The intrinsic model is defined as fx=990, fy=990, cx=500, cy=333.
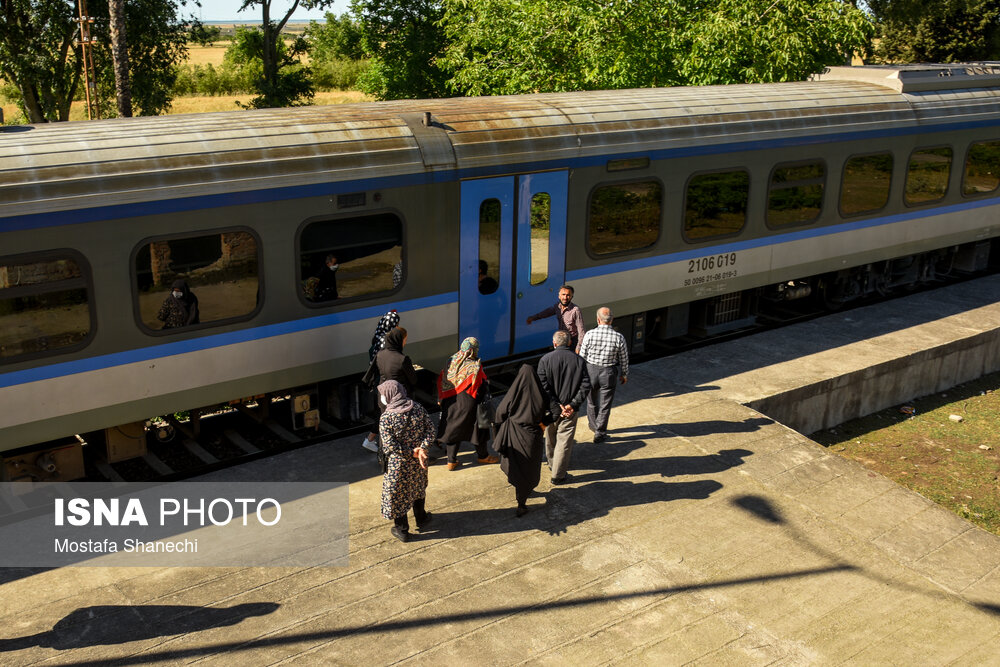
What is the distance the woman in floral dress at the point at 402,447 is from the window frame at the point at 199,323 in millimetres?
2165

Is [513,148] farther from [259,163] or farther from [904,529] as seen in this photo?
[904,529]

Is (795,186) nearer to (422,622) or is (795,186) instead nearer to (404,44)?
(422,622)

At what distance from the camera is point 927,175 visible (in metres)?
16.6

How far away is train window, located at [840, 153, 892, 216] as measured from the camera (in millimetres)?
15273

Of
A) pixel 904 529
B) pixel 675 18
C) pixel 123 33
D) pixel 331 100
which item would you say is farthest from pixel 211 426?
pixel 331 100

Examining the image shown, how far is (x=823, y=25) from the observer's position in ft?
62.5

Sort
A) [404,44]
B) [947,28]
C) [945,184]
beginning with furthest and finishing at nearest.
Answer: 1. [947,28]
2. [404,44]
3. [945,184]

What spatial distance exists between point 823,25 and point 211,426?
14188 mm

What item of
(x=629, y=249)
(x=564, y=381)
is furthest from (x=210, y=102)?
(x=564, y=381)

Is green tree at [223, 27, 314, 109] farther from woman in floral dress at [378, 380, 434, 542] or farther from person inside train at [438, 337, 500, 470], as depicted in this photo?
woman in floral dress at [378, 380, 434, 542]

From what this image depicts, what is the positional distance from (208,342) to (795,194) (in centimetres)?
→ 901

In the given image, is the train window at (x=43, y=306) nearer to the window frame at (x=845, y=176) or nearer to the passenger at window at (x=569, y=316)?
the passenger at window at (x=569, y=316)

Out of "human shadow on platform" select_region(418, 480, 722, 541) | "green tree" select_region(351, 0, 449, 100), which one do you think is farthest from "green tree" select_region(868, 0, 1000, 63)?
"human shadow on platform" select_region(418, 480, 722, 541)

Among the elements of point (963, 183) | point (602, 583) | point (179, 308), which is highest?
point (963, 183)
